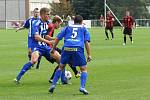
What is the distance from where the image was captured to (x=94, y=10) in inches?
3804

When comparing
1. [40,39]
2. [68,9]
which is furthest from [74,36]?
[68,9]

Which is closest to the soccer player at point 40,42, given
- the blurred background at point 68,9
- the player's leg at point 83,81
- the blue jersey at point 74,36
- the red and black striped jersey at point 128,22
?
the blue jersey at point 74,36

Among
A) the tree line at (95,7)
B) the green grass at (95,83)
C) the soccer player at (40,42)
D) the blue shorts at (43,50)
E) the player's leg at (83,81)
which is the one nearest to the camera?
the green grass at (95,83)

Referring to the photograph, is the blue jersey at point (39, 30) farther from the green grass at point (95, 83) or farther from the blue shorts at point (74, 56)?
the blue shorts at point (74, 56)

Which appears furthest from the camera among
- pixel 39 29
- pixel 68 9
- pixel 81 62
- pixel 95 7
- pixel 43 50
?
pixel 68 9

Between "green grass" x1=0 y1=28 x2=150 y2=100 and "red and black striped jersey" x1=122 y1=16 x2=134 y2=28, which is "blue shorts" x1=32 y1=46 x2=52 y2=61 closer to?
"green grass" x1=0 y1=28 x2=150 y2=100

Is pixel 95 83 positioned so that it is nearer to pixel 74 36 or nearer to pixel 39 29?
pixel 39 29

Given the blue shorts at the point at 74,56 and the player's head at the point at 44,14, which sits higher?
the player's head at the point at 44,14

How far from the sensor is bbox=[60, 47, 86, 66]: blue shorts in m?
12.5

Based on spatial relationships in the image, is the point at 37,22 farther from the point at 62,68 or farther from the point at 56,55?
the point at 62,68

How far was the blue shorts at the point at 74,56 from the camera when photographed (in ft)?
41.0

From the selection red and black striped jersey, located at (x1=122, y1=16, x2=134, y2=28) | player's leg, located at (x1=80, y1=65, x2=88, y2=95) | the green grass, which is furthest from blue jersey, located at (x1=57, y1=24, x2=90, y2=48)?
red and black striped jersey, located at (x1=122, y1=16, x2=134, y2=28)

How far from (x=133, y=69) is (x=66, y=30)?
20.2 ft

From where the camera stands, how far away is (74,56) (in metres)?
12.5
